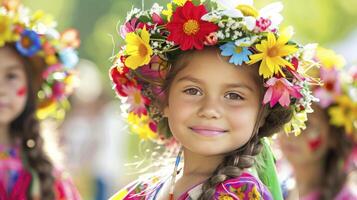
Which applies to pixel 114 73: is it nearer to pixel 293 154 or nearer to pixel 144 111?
pixel 144 111

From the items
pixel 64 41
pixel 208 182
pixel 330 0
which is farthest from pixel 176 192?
pixel 330 0

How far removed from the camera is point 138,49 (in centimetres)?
494

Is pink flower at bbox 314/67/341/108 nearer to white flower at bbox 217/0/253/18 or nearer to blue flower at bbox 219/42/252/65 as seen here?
white flower at bbox 217/0/253/18

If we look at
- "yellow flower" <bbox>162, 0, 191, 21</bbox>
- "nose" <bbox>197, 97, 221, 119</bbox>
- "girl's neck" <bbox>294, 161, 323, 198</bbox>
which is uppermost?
"yellow flower" <bbox>162, 0, 191, 21</bbox>

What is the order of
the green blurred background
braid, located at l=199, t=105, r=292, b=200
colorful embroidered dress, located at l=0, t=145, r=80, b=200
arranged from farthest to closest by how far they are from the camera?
the green blurred background → colorful embroidered dress, located at l=0, t=145, r=80, b=200 → braid, located at l=199, t=105, r=292, b=200

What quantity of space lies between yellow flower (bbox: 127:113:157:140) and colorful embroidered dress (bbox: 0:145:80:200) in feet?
3.76

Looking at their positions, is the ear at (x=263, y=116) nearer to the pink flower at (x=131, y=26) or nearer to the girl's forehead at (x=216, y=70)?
the girl's forehead at (x=216, y=70)

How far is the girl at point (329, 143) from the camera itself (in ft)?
23.4

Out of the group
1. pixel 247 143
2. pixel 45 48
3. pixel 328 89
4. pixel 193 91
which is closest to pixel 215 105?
pixel 193 91

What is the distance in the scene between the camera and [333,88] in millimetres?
7125

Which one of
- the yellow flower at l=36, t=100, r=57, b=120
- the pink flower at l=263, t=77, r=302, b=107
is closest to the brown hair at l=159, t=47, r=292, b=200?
the pink flower at l=263, t=77, r=302, b=107

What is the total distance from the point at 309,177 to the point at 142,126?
2209mm

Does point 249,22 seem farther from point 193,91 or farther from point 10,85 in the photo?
point 10,85

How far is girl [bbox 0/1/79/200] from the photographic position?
21.3ft
